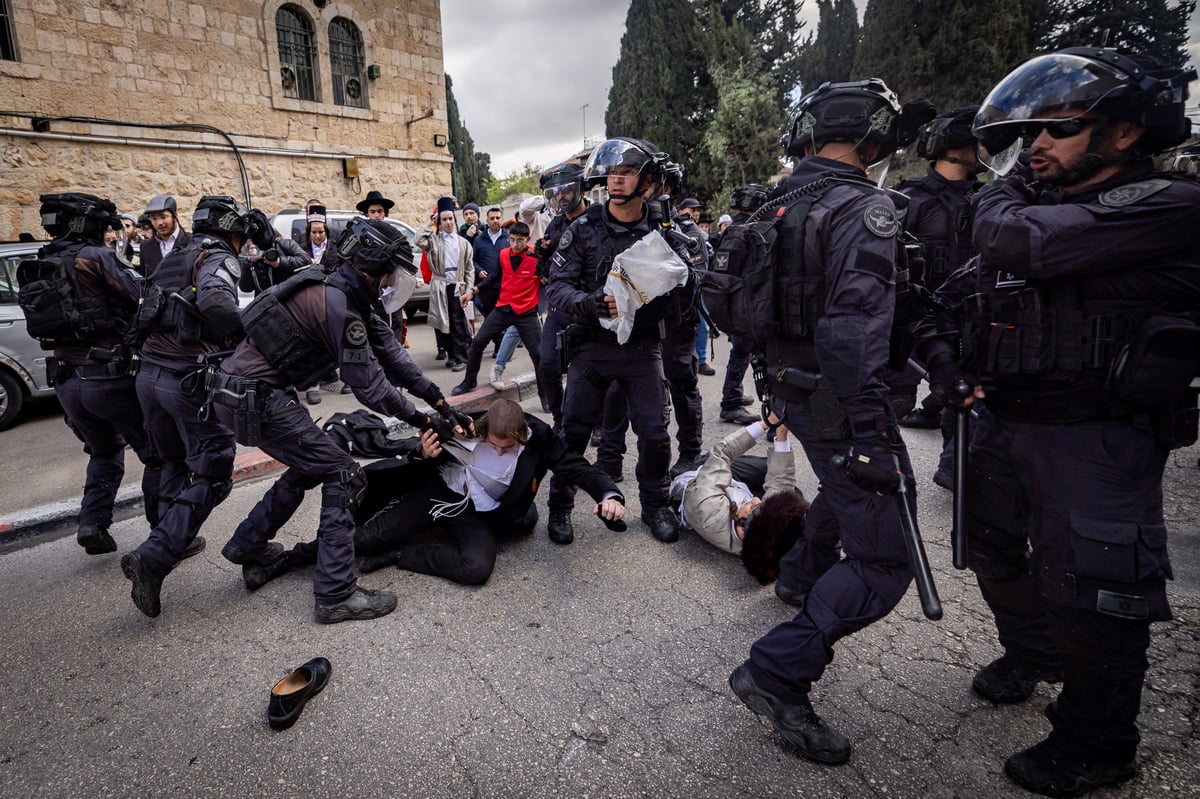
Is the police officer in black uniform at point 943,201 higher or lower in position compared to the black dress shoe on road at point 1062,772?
higher

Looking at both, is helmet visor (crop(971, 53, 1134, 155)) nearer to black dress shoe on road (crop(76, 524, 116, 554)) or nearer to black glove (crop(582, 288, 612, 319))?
black glove (crop(582, 288, 612, 319))

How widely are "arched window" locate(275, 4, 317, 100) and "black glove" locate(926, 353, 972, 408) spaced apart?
14412 millimetres

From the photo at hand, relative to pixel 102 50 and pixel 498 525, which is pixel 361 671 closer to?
pixel 498 525

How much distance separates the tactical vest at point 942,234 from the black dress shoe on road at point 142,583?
4.22m

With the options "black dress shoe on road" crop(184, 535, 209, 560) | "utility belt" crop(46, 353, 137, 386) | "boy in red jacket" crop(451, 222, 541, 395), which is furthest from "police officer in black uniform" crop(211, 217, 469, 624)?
"boy in red jacket" crop(451, 222, 541, 395)

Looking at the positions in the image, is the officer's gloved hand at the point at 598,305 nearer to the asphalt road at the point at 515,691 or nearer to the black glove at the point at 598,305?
the black glove at the point at 598,305

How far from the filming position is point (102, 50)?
10.7 m

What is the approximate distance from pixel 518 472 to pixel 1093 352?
2.55 metres

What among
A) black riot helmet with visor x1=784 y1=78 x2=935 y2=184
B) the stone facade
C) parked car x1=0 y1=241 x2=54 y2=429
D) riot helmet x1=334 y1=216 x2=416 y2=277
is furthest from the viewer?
the stone facade

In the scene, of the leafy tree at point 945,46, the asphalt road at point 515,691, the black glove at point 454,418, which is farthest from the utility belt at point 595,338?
the leafy tree at point 945,46

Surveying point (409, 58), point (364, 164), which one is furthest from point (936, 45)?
point (364, 164)

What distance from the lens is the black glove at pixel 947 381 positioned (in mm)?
2078

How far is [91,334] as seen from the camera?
3561mm

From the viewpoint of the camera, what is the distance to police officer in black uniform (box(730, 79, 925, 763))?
191cm
